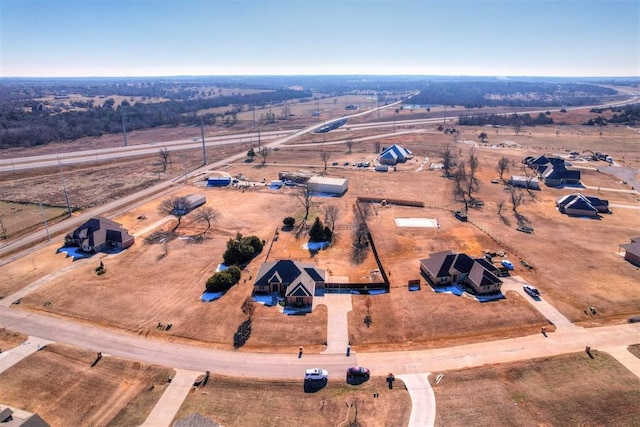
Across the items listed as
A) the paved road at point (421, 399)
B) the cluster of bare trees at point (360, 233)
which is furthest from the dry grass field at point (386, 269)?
the paved road at point (421, 399)

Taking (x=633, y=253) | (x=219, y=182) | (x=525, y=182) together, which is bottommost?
(x=633, y=253)

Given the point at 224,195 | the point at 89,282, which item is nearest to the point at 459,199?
the point at 224,195

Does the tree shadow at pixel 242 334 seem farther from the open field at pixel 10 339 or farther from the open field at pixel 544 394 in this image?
the open field at pixel 10 339

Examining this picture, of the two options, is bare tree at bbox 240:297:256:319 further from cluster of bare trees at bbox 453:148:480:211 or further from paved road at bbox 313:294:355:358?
cluster of bare trees at bbox 453:148:480:211

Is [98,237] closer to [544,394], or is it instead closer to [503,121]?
[544,394]

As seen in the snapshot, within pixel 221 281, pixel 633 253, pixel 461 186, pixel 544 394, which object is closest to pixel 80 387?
pixel 221 281

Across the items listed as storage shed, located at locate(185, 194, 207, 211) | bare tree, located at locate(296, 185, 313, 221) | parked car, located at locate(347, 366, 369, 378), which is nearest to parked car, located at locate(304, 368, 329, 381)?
parked car, located at locate(347, 366, 369, 378)
